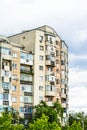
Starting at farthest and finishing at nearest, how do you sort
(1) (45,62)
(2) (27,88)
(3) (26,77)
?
(1) (45,62) → (3) (26,77) → (2) (27,88)

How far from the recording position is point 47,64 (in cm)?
10131

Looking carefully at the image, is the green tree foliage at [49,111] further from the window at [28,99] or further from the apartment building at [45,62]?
the apartment building at [45,62]

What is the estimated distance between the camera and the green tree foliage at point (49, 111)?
93000 millimetres

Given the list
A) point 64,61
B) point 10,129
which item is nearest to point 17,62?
point 64,61

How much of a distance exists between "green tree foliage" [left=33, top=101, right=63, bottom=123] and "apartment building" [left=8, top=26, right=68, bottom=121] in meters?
3.09

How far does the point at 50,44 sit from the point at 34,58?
6448 millimetres

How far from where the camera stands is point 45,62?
102 meters

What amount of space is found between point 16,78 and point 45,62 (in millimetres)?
10836

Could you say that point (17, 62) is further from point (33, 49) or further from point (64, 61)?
point (64, 61)

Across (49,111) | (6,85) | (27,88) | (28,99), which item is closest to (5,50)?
(6,85)

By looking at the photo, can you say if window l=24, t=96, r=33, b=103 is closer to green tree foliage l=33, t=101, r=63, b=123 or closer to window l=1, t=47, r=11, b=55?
green tree foliage l=33, t=101, r=63, b=123

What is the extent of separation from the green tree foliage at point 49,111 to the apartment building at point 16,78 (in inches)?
Result: 101

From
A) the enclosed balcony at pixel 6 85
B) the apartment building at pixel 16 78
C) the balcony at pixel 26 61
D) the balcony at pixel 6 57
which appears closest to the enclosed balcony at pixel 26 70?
the apartment building at pixel 16 78

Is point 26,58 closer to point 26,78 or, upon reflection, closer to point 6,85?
point 26,78
